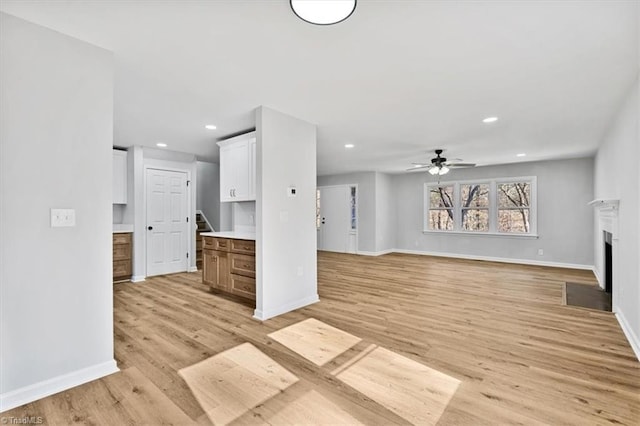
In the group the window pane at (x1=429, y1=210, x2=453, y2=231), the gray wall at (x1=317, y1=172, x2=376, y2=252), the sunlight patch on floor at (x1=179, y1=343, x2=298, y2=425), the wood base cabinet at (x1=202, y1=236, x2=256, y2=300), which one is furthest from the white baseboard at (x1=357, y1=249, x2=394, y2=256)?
the sunlight patch on floor at (x1=179, y1=343, x2=298, y2=425)

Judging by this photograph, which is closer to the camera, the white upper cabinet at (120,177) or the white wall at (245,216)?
the white wall at (245,216)

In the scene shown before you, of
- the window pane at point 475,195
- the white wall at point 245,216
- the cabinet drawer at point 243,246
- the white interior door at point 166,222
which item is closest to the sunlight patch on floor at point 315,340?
the cabinet drawer at point 243,246

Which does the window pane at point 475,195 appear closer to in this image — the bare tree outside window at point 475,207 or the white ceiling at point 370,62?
the bare tree outside window at point 475,207

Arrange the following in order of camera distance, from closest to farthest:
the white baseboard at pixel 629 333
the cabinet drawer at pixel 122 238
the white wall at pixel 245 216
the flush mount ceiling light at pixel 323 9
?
the flush mount ceiling light at pixel 323 9 < the white baseboard at pixel 629 333 < the white wall at pixel 245 216 < the cabinet drawer at pixel 122 238

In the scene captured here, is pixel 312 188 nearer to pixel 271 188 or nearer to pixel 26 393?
pixel 271 188

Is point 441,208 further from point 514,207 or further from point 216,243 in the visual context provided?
point 216,243

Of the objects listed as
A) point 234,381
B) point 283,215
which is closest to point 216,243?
point 283,215

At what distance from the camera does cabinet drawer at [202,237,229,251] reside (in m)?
4.35

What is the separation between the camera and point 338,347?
9.03ft

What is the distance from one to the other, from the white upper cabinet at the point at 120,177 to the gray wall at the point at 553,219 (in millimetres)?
7523

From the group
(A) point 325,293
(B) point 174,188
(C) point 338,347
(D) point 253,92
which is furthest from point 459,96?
(B) point 174,188

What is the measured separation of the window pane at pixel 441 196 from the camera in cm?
830

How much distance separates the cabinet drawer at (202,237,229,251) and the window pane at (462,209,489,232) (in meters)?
6.34

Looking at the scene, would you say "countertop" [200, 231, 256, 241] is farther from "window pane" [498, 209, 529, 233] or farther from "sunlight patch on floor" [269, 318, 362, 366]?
"window pane" [498, 209, 529, 233]
